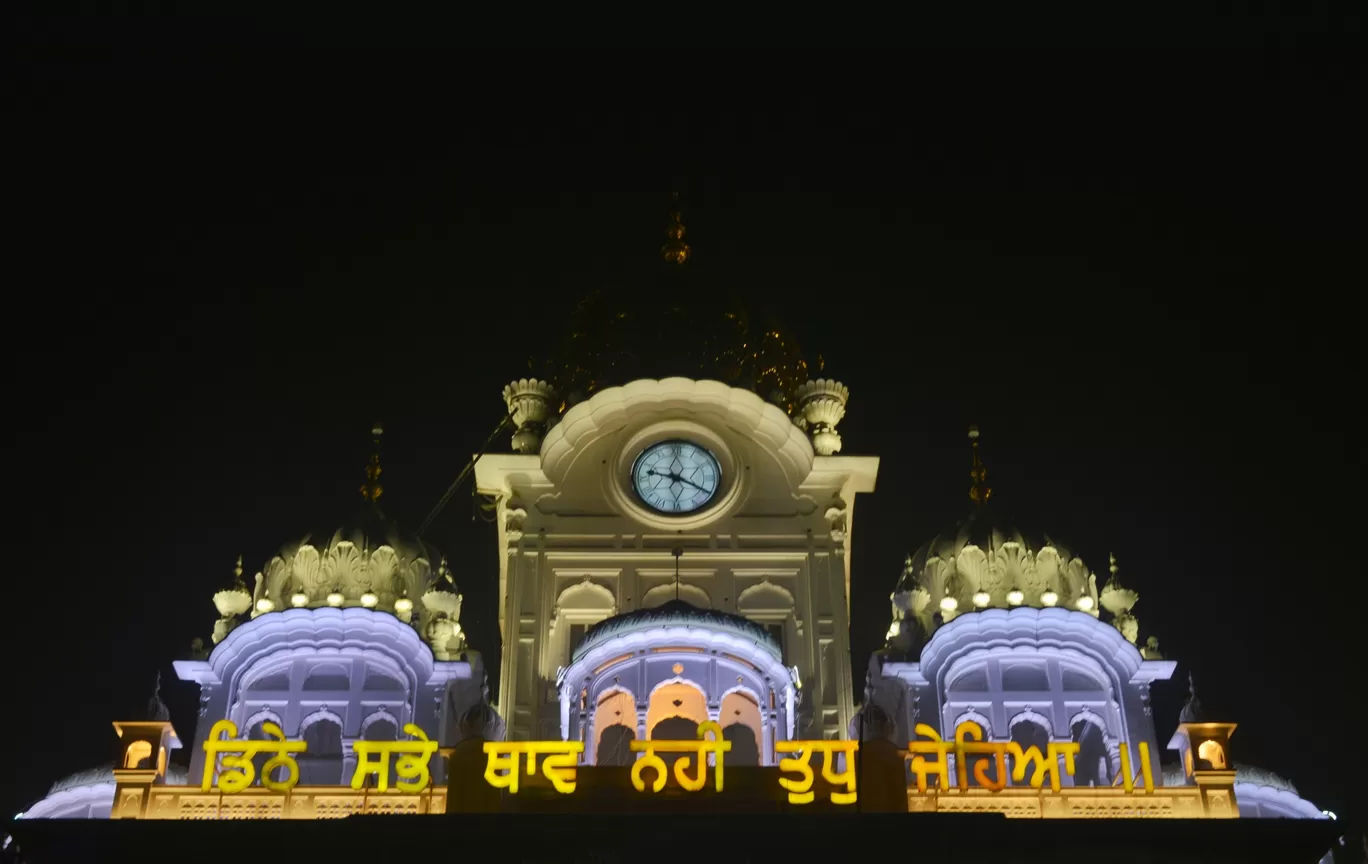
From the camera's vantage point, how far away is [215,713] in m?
38.3

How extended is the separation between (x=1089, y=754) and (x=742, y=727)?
724cm

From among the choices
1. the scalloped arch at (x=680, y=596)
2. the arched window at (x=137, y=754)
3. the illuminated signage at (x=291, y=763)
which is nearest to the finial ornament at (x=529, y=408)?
the scalloped arch at (x=680, y=596)

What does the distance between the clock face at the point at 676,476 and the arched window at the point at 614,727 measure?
183 inches

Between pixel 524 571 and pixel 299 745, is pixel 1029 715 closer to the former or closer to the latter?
pixel 524 571

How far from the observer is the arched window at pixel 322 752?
123ft

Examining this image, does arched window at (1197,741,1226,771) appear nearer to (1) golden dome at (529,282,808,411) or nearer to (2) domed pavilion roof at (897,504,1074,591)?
(2) domed pavilion roof at (897,504,1074,591)

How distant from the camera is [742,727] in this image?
39.0 metres

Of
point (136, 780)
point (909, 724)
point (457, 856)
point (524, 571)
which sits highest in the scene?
point (524, 571)

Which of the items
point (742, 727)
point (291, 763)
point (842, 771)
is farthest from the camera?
point (742, 727)

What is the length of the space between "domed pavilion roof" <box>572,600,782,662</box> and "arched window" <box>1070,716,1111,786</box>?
266 inches

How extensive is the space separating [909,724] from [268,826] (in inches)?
566

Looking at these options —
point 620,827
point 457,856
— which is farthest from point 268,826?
point 620,827

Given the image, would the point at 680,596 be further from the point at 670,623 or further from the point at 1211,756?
the point at 1211,756

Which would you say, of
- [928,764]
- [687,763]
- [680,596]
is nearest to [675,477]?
[680,596]
